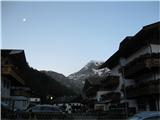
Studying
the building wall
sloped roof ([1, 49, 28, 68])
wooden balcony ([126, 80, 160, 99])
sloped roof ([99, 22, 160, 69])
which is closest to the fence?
wooden balcony ([126, 80, 160, 99])

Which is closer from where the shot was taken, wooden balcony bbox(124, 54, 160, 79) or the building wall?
wooden balcony bbox(124, 54, 160, 79)

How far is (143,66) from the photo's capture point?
32.5 m

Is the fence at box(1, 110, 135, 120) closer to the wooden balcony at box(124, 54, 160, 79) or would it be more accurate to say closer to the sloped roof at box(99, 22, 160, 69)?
the wooden balcony at box(124, 54, 160, 79)

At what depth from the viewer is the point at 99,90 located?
70.7m

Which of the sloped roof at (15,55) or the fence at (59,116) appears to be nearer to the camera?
the fence at (59,116)

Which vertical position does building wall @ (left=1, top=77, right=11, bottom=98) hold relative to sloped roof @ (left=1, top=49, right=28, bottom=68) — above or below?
below

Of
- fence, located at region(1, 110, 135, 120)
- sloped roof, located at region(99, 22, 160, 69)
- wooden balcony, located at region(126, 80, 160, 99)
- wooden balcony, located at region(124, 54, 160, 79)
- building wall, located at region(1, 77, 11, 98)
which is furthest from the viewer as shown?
building wall, located at region(1, 77, 11, 98)

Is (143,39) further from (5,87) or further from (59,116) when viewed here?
(5,87)

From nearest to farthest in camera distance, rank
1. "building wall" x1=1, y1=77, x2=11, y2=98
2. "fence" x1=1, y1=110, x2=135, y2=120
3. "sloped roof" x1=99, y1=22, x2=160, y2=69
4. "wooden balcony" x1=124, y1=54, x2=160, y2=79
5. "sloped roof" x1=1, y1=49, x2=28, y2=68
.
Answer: "fence" x1=1, y1=110, x2=135, y2=120, "wooden balcony" x1=124, y1=54, x2=160, y2=79, "sloped roof" x1=99, y1=22, x2=160, y2=69, "building wall" x1=1, y1=77, x2=11, y2=98, "sloped roof" x1=1, y1=49, x2=28, y2=68

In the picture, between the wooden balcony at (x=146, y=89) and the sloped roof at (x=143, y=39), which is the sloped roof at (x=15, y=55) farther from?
the wooden balcony at (x=146, y=89)

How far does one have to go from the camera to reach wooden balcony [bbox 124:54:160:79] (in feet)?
103

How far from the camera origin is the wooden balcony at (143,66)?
31438mm

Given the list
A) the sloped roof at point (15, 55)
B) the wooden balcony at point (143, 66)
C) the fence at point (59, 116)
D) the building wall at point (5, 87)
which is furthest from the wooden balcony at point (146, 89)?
the sloped roof at point (15, 55)

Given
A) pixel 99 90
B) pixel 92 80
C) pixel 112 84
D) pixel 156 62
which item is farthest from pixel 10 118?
pixel 92 80
